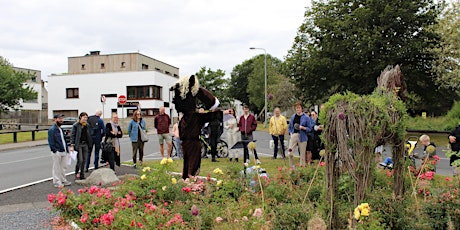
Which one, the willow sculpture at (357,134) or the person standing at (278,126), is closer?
the willow sculpture at (357,134)

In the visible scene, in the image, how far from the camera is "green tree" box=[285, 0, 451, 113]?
2314 centimetres

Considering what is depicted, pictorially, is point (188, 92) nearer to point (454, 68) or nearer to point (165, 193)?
point (165, 193)

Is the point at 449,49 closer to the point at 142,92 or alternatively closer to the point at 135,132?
the point at 135,132

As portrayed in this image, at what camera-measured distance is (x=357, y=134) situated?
4586mm

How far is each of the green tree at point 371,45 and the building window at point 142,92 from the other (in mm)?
26618

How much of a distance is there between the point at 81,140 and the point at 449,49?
1967cm

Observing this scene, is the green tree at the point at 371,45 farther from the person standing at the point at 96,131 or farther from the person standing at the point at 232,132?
the person standing at the point at 96,131

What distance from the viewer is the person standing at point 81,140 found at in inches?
408

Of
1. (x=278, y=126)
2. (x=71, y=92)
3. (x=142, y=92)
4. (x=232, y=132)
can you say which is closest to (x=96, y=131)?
(x=232, y=132)

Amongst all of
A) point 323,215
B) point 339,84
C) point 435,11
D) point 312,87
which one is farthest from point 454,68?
point 323,215

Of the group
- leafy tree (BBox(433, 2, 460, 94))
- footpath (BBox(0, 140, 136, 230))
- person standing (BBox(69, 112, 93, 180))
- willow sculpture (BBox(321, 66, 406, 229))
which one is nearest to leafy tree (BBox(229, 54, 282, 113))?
leafy tree (BBox(433, 2, 460, 94))

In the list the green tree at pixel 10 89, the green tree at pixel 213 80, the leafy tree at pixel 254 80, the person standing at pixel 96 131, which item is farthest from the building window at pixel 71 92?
the person standing at pixel 96 131

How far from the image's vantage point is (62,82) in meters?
51.2

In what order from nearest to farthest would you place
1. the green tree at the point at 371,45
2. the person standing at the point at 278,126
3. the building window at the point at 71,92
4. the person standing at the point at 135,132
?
the person standing at the point at 135,132, the person standing at the point at 278,126, the green tree at the point at 371,45, the building window at the point at 71,92
